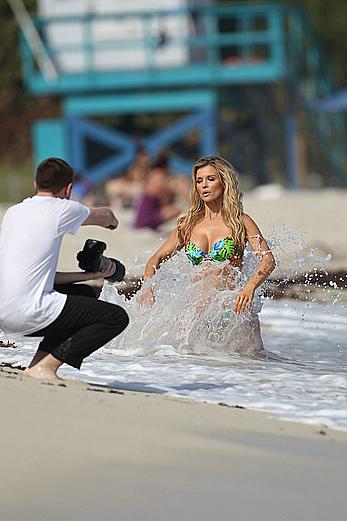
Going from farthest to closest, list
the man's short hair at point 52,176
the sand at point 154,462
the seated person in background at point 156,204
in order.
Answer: the seated person in background at point 156,204 → the man's short hair at point 52,176 → the sand at point 154,462

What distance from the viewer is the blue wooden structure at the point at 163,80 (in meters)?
23.0

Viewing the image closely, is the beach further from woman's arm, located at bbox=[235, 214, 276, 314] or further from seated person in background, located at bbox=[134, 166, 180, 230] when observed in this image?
seated person in background, located at bbox=[134, 166, 180, 230]

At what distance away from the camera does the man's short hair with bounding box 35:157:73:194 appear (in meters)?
5.70

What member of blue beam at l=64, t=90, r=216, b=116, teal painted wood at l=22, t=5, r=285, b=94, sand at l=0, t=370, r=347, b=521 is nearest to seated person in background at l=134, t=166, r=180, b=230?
teal painted wood at l=22, t=5, r=285, b=94

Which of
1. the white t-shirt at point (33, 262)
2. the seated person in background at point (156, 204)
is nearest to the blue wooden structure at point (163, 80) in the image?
the seated person in background at point (156, 204)

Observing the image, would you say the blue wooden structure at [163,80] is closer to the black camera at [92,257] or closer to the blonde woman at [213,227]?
the blonde woman at [213,227]

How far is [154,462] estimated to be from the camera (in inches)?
183

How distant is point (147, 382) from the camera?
6.46 meters

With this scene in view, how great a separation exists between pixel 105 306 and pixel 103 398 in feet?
1.60

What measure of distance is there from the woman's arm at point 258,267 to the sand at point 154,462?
145 centimetres

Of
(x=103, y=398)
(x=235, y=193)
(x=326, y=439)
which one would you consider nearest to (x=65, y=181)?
(x=103, y=398)

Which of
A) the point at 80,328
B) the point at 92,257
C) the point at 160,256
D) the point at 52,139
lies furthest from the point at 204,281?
the point at 52,139

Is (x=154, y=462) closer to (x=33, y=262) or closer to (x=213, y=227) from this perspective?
(x=33, y=262)

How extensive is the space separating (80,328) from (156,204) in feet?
34.8
